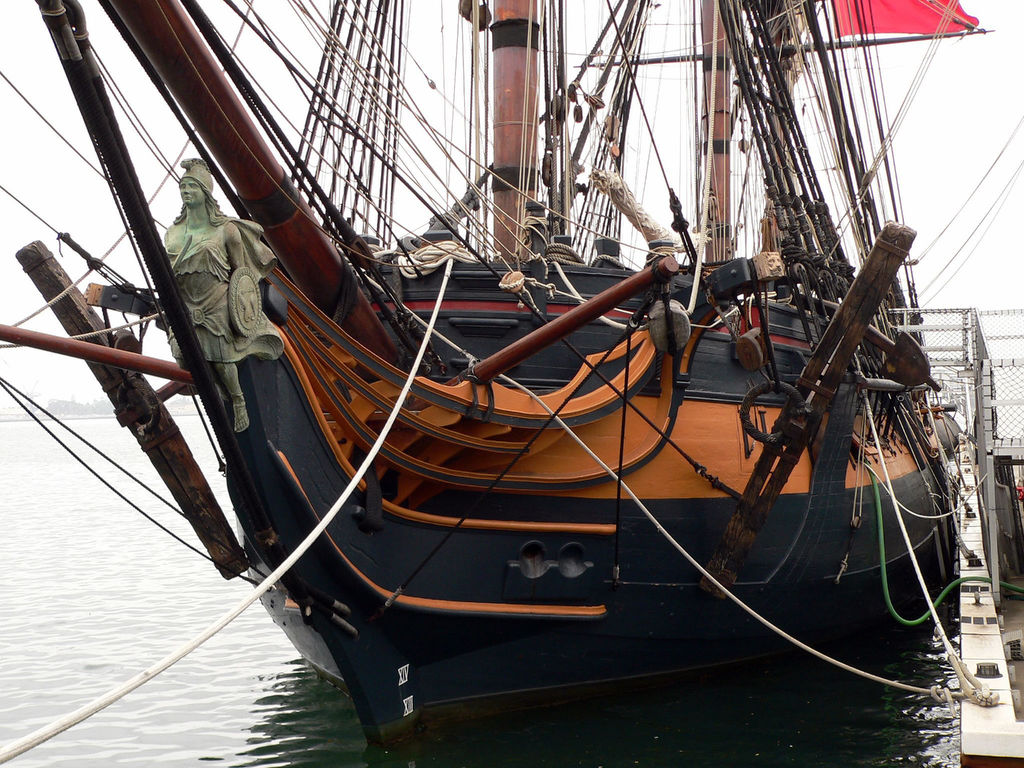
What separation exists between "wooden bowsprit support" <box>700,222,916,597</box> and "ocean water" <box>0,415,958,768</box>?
93 centimetres

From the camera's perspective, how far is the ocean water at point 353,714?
575 cm

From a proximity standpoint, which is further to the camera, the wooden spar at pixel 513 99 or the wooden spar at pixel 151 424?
the wooden spar at pixel 513 99

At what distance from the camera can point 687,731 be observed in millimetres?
6047

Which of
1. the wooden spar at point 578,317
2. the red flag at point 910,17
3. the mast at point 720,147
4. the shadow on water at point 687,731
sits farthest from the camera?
the red flag at point 910,17

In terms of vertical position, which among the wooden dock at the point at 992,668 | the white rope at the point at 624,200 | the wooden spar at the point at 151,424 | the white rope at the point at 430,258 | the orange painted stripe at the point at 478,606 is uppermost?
the white rope at the point at 624,200

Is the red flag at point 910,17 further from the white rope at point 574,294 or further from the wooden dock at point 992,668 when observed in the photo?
the white rope at point 574,294

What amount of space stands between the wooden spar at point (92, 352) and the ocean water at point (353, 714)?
242cm

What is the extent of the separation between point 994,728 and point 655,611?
7.99 feet

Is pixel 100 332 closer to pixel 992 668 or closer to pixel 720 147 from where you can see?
pixel 992 668

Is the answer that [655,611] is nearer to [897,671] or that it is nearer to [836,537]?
[836,537]

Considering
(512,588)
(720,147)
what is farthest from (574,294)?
(720,147)

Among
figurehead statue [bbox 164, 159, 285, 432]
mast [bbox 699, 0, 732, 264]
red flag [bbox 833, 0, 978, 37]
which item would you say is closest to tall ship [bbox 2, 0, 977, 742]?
figurehead statue [bbox 164, 159, 285, 432]

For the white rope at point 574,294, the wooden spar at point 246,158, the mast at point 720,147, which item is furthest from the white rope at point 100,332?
the mast at point 720,147

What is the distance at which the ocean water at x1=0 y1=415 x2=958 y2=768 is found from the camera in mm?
5754
